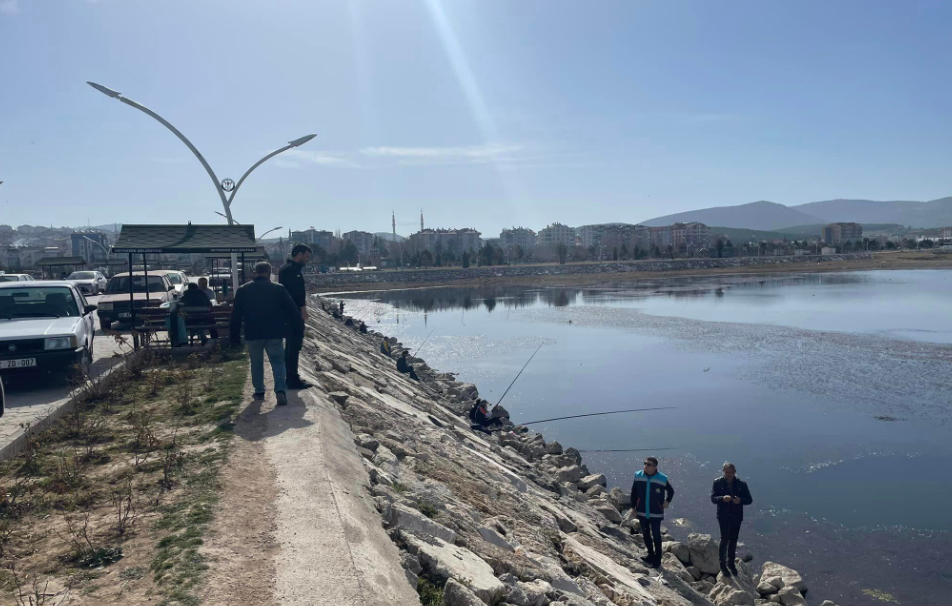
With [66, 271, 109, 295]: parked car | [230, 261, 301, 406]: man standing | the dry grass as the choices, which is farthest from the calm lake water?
[66, 271, 109, 295]: parked car

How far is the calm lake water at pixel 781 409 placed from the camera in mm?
10250

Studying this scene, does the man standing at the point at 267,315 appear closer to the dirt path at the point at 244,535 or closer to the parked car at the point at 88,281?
the dirt path at the point at 244,535

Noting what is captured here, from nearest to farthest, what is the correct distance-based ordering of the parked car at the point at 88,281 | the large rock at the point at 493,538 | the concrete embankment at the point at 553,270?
the large rock at the point at 493,538 < the parked car at the point at 88,281 < the concrete embankment at the point at 553,270

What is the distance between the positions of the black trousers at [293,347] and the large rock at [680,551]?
5683mm

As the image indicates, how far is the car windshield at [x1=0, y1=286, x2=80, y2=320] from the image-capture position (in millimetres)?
10273

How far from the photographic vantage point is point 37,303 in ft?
34.7

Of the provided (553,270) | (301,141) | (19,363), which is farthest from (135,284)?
(553,270)

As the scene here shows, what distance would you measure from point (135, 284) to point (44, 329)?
934 centimetres

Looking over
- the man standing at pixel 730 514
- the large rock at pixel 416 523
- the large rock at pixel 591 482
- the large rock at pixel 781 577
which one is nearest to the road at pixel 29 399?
the large rock at pixel 416 523

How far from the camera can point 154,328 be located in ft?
40.1

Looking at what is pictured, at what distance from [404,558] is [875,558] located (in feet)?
27.6

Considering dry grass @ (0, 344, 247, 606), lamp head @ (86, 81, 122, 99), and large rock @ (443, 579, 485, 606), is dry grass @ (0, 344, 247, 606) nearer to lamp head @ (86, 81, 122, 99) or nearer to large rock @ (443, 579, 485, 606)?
large rock @ (443, 579, 485, 606)

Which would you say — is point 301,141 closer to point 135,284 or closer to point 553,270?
point 135,284

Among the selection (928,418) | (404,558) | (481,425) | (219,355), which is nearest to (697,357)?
(928,418)
